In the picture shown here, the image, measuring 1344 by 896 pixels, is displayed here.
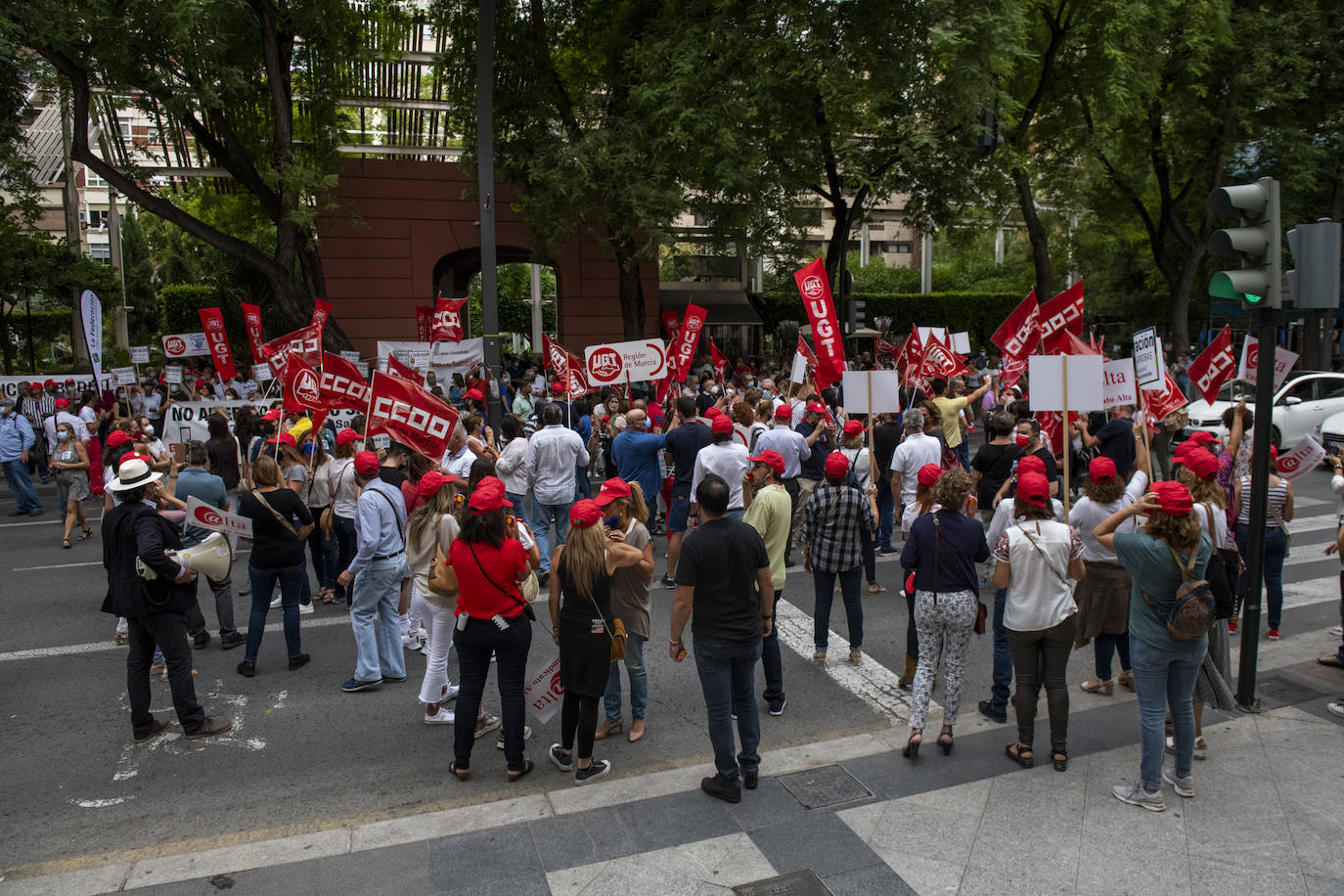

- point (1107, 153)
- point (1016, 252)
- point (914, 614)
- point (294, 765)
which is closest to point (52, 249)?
point (294, 765)

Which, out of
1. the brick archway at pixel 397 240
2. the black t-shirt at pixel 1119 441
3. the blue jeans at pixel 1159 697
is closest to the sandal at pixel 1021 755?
the blue jeans at pixel 1159 697

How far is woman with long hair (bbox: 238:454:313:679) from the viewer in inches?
268

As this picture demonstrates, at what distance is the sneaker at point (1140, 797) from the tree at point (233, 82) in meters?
16.8

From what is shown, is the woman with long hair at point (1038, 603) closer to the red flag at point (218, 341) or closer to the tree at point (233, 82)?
the red flag at point (218, 341)

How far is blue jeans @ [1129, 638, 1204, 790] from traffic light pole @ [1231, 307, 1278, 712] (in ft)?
4.72

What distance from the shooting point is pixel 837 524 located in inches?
267

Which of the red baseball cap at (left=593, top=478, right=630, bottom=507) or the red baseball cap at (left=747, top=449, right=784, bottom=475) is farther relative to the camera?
the red baseball cap at (left=747, top=449, right=784, bottom=475)

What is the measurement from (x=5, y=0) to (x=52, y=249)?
7.57m

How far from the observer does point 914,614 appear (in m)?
5.71

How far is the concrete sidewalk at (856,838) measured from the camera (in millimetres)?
4340

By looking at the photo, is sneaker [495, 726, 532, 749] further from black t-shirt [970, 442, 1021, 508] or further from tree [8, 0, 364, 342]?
tree [8, 0, 364, 342]

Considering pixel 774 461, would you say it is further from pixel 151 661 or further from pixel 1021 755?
pixel 151 661

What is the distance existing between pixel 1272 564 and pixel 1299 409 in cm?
1164

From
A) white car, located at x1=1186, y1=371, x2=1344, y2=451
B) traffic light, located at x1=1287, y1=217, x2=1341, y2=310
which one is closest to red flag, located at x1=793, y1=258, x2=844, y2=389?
traffic light, located at x1=1287, y1=217, x2=1341, y2=310
